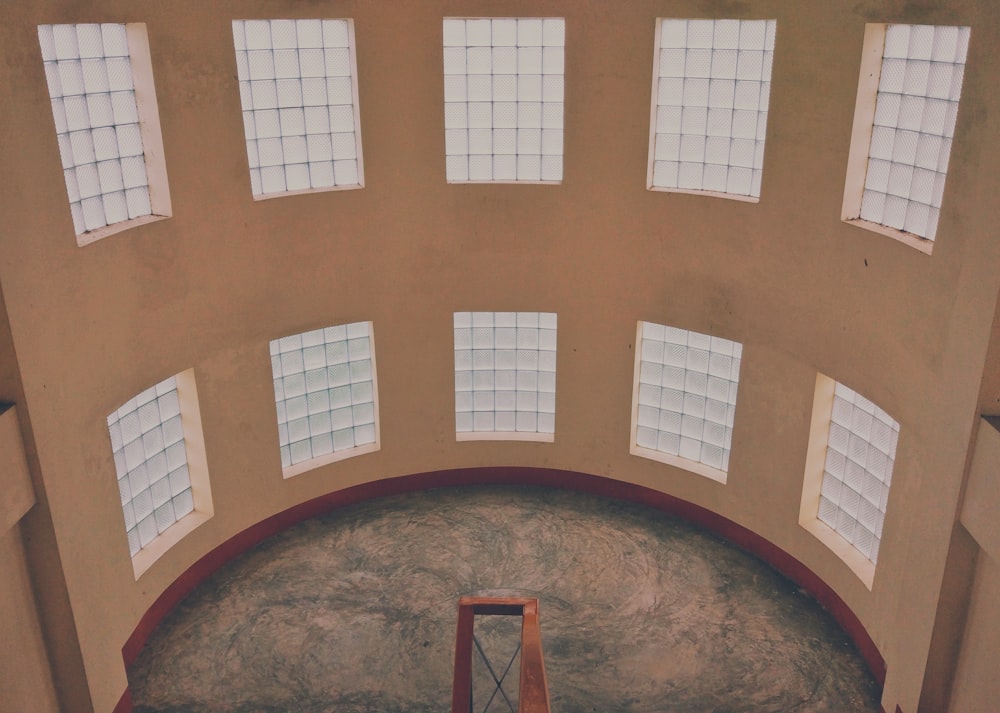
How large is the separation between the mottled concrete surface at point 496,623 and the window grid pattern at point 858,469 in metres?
1.42

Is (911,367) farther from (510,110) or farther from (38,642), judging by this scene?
(38,642)

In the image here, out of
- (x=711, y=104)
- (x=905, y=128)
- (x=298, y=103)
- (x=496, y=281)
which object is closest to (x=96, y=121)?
(x=298, y=103)

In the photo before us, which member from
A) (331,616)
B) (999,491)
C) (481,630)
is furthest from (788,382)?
(331,616)

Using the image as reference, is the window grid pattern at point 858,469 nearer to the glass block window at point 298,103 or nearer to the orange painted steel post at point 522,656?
the orange painted steel post at point 522,656

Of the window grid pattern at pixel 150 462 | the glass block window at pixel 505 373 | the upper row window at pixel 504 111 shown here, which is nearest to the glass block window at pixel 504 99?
the upper row window at pixel 504 111

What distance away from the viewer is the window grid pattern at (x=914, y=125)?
34.3 feet

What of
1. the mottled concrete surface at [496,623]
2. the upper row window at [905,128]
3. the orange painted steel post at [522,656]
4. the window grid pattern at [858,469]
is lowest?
the mottled concrete surface at [496,623]

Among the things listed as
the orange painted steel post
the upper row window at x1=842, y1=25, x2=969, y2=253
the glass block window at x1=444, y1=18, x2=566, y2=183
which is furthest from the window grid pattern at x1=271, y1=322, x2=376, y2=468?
the upper row window at x1=842, y1=25, x2=969, y2=253

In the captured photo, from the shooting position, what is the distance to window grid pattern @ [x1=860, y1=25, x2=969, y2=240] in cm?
1045

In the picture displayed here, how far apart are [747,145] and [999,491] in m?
6.10

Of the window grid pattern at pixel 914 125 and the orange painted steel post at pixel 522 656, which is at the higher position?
the window grid pattern at pixel 914 125

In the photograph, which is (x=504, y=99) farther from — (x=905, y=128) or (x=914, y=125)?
(x=914, y=125)

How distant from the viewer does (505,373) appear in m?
16.2

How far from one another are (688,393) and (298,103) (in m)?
7.34
